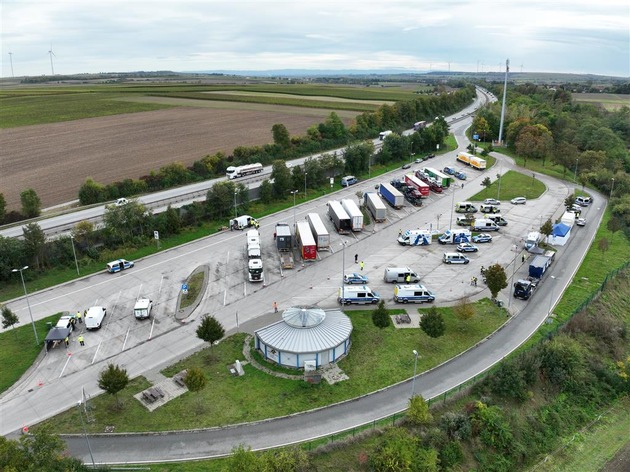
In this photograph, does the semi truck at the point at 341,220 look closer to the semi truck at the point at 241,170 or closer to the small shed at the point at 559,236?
the small shed at the point at 559,236

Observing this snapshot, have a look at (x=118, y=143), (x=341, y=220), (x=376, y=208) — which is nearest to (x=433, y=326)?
(x=341, y=220)

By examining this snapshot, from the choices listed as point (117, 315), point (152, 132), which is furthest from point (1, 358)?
point (152, 132)

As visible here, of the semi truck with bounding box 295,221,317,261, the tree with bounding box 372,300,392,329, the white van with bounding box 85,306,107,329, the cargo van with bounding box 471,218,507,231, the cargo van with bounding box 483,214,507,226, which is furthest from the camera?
the cargo van with bounding box 483,214,507,226

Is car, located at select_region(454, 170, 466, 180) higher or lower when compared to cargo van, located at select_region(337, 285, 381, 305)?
higher

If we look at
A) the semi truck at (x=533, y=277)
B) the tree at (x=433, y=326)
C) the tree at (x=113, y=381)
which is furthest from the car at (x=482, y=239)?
the tree at (x=113, y=381)

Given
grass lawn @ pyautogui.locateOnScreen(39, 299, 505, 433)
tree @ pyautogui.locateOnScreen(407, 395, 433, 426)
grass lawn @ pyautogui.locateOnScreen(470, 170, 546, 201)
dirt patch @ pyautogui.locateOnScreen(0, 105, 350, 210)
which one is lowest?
grass lawn @ pyautogui.locateOnScreen(39, 299, 505, 433)

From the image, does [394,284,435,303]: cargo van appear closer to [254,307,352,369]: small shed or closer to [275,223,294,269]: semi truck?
[254,307,352,369]: small shed

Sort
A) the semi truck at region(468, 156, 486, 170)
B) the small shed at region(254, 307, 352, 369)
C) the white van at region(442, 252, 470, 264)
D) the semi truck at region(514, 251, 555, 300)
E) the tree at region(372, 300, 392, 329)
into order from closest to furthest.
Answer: the small shed at region(254, 307, 352, 369)
the tree at region(372, 300, 392, 329)
the semi truck at region(514, 251, 555, 300)
the white van at region(442, 252, 470, 264)
the semi truck at region(468, 156, 486, 170)

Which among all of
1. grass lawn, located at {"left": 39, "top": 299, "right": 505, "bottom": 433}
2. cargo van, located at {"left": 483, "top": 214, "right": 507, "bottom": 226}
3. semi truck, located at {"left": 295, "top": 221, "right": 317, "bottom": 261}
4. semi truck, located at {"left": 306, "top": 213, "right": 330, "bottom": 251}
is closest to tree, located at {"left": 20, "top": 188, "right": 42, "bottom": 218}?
semi truck, located at {"left": 295, "top": 221, "right": 317, "bottom": 261}
